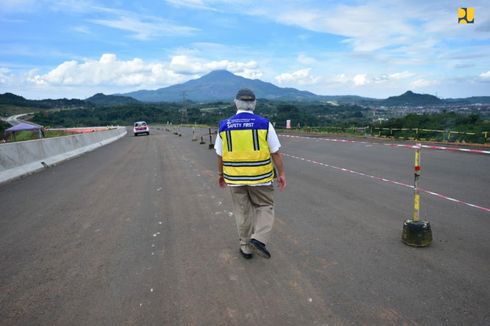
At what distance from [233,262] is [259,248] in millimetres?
360

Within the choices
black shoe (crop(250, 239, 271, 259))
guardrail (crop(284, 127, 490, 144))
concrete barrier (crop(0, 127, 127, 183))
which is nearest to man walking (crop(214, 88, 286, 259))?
black shoe (crop(250, 239, 271, 259))

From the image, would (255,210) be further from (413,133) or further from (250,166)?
(413,133)

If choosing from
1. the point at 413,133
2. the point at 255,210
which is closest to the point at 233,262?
the point at 255,210

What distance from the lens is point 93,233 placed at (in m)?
5.90

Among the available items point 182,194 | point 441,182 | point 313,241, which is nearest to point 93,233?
point 182,194

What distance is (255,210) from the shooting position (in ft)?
15.6

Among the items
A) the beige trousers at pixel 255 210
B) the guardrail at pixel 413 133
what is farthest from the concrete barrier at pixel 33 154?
the guardrail at pixel 413 133

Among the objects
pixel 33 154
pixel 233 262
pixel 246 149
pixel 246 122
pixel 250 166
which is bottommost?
pixel 233 262

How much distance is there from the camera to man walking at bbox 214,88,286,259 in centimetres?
436

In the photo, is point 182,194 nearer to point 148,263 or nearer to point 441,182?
point 148,263

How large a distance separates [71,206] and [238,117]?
5.17 metres

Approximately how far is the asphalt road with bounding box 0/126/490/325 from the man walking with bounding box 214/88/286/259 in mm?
358

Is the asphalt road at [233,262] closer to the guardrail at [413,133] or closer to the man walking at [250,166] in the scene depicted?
the man walking at [250,166]

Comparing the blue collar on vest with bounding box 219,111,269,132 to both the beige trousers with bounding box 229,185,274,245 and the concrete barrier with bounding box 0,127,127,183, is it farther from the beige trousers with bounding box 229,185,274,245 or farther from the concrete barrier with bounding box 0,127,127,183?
the concrete barrier with bounding box 0,127,127,183
